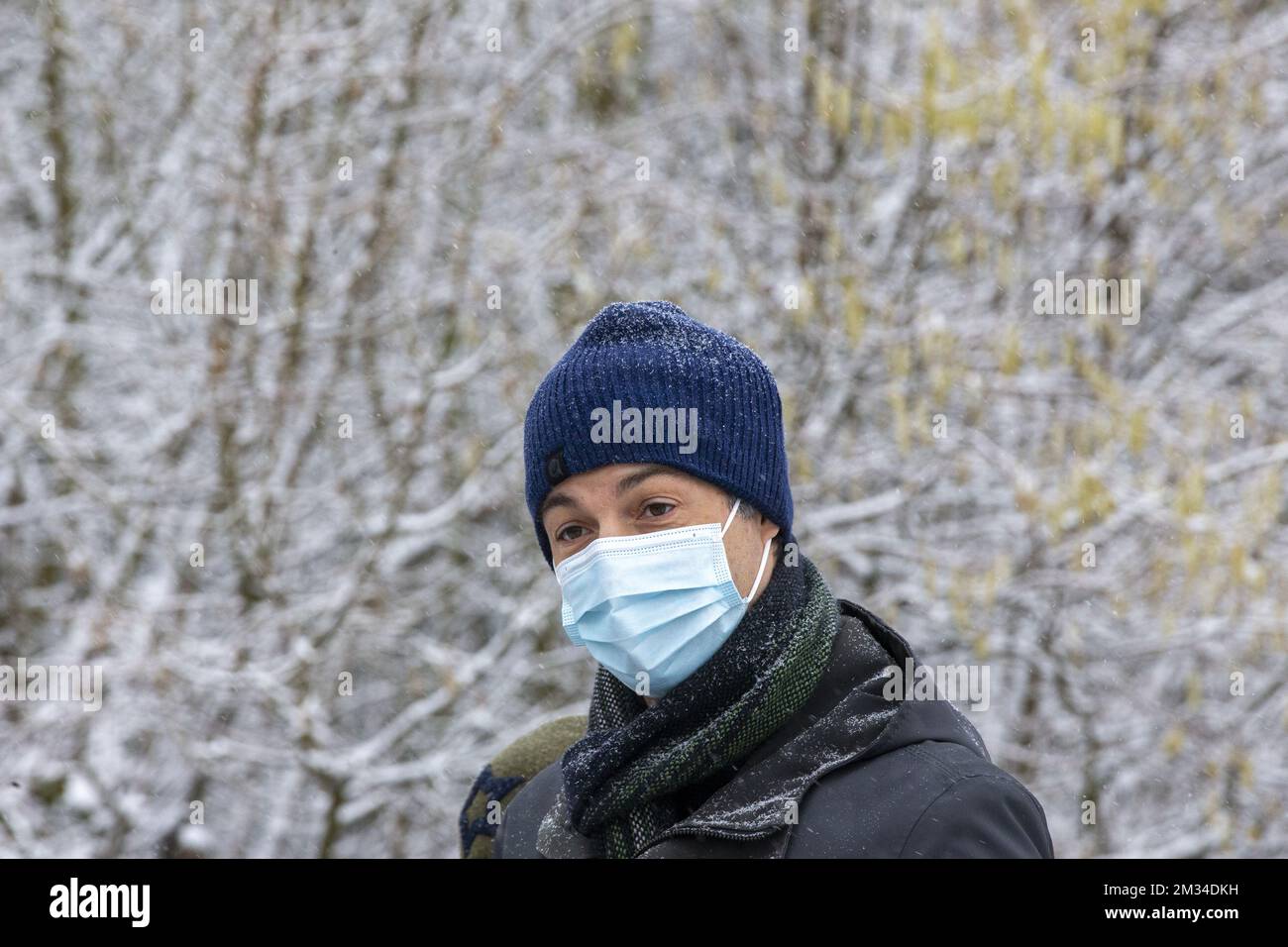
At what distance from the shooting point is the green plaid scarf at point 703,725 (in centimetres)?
181

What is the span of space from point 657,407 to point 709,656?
429mm

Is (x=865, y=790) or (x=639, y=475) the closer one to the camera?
(x=865, y=790)

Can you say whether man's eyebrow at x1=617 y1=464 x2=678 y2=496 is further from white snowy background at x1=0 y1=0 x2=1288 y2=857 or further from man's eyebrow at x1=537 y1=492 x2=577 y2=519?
white snowy background at x1=0 y1=0 x2=1288 y2=857

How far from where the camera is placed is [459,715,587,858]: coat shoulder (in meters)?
2.56

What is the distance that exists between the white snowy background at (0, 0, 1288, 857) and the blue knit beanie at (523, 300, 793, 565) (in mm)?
3872

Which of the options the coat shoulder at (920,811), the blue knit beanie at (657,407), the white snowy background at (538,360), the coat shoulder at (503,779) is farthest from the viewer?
the white snowy background at (538,360)

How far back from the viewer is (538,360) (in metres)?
5.95

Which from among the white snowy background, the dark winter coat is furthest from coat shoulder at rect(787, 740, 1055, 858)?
the white snowy background

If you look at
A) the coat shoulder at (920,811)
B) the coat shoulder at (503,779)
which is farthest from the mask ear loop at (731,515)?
the coat shoulder at (503,779)

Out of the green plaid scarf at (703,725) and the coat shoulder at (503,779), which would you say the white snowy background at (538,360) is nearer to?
the coat shoulder at (503,779)

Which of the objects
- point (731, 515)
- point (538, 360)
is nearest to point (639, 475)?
point (731, 515)

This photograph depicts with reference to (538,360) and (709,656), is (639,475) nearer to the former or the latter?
(709,656)

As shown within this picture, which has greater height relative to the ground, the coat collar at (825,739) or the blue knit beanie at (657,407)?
the blue knit beanie at (657,407)

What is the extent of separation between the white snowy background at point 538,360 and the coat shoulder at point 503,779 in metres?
3.20
